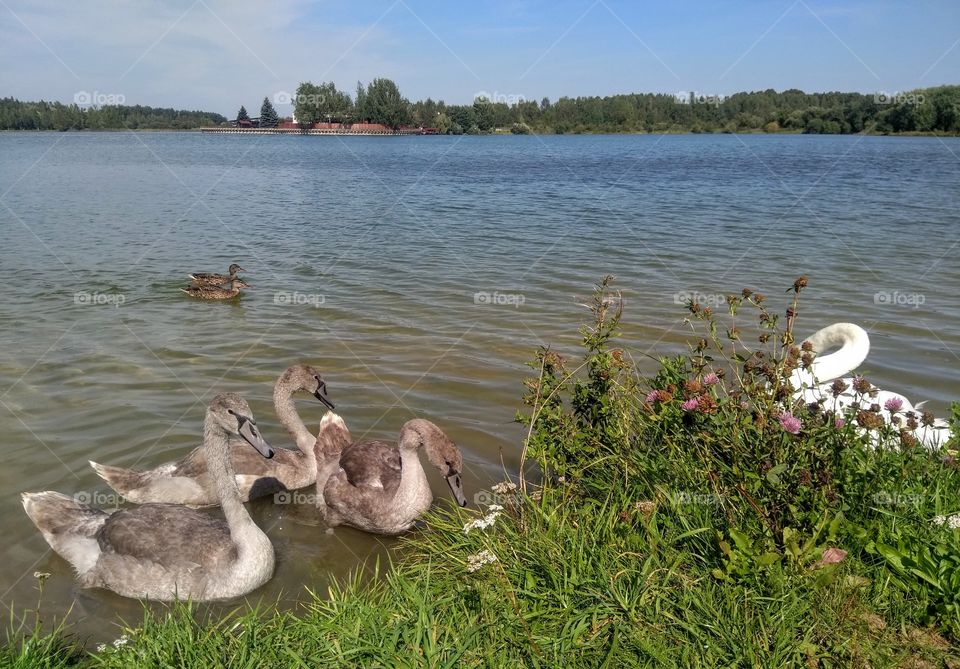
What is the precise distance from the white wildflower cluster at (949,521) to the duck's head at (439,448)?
9.84ft

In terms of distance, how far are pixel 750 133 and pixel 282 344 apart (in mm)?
127420

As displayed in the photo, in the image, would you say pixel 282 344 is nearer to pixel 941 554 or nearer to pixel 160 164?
pixel 941 554

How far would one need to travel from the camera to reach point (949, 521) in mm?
3869

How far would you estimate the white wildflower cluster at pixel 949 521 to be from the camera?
383 centimetres

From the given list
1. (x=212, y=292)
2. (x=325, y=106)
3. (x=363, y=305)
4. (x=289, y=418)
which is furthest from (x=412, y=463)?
(x=325, y=106)

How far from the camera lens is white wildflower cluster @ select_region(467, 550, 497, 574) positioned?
13.4 feet

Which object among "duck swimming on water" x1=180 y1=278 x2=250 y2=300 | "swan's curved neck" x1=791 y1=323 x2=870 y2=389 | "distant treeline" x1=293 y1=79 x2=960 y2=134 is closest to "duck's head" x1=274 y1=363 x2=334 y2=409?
"swan's curved neck" x1=791 y1=323 x2=870 y2=389

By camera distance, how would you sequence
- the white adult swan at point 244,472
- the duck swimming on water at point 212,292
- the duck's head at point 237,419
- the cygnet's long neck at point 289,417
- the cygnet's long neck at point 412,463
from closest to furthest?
the duck's head at point 237,419
the cygnet's long neck at point 412,463
the white adult swan at point 244,472
the cygnet's long neck at point 289,417
the duck swimming on water at point 212,292

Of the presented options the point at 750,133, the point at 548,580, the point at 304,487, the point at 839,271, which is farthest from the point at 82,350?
the point at 750,133

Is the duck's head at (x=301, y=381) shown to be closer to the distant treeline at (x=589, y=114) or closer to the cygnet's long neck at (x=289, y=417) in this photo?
the cygnet's long neck at (x=289, y=417)

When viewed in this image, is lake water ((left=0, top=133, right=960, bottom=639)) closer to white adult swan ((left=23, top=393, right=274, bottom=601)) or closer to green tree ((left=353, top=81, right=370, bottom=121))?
white adult swan ((left=23, top=393, right=274, bottom=601))

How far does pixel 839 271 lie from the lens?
45.5ft

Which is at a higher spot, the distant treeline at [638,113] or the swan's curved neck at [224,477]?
the distant treeline at [638,113]

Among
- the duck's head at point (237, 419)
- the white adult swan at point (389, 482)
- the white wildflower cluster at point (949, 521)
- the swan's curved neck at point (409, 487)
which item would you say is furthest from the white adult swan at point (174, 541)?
the white wildflower cluster at point (949, 521)
